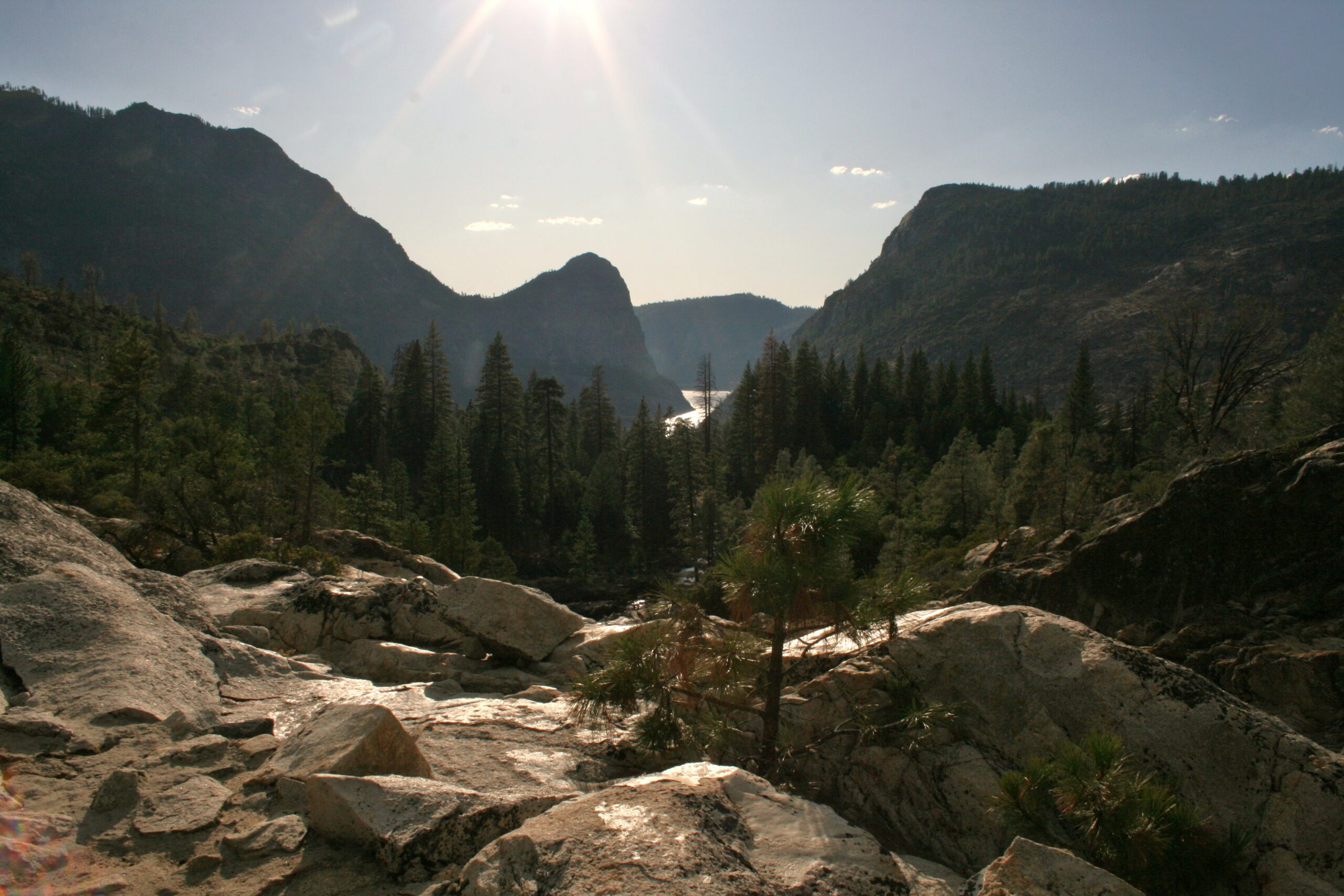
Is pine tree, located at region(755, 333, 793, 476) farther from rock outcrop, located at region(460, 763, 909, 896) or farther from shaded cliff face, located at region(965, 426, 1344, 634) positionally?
rock outcrop, located at region(460, 763, 909, 896)

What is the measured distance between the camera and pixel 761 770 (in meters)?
6.34

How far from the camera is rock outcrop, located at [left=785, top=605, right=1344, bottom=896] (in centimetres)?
490

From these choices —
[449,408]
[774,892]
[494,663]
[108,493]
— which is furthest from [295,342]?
[774,892]

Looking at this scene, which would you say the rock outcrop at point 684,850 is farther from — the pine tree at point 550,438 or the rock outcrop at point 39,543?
the pine tree at point 550,438

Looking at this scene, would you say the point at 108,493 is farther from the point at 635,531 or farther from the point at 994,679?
the point at 635,531

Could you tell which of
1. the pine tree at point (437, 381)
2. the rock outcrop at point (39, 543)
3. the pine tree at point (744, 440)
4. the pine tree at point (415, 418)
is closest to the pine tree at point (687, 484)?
the pine tree at point (744, 440)

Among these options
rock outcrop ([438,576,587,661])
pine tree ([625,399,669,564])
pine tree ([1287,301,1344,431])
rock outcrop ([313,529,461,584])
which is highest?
pine tree ([1287,301,1344,431])

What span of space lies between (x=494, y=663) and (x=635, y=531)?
4896 cm

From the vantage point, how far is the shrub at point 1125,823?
443cm

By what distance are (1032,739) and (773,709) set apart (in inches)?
87.7

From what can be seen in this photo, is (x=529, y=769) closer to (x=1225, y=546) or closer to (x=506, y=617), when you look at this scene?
(x=506, y=617)

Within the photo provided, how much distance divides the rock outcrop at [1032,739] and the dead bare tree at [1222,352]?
29.7 m

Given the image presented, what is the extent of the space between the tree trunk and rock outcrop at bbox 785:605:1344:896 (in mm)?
497

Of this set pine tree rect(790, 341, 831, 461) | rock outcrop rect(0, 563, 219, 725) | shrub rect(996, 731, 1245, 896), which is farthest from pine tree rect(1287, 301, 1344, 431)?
pine tree rect(790, 341, 831, 461)
